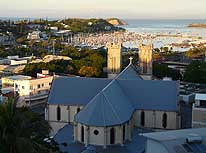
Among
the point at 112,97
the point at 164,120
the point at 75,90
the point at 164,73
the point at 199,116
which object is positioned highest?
the point at 112,97

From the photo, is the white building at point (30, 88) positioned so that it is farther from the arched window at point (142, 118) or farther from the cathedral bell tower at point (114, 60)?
the arched window at point (142, 118)

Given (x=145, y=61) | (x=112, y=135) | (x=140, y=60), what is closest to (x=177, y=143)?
(x=112, y=135)

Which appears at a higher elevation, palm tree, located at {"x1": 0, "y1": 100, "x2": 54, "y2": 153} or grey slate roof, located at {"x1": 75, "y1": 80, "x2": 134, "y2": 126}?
palm tree, located at {"x1": 0, "y1": 100, "x2": 54, "y2": 153}

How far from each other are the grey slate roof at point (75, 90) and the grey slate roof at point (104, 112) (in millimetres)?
2774

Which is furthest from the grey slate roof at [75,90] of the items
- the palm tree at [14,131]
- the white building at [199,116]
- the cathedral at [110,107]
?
the palm tree at [14,131]

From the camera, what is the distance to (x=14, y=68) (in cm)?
5397

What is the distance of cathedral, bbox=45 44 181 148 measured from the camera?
66.4 feet

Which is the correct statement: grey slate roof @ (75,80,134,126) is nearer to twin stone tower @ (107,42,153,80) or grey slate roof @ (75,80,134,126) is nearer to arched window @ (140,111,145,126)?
arched window @ (140,111,145,126)

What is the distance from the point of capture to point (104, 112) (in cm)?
2036

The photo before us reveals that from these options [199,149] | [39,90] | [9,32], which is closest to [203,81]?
[39,90]

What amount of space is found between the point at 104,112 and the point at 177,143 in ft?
23.3

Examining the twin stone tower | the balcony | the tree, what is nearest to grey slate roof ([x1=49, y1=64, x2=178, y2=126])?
the twin stone tower

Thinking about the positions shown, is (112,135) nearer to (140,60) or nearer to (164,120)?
(164,120)

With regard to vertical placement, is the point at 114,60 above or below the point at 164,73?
above
